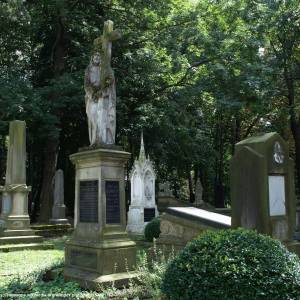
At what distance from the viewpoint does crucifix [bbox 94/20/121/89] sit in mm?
9211

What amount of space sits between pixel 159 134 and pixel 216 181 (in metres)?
12.7

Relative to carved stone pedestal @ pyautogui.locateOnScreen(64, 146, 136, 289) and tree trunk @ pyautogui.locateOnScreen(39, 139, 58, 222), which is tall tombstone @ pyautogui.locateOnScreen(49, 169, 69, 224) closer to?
tree trunk @ pyautogui.locateOnScreen(39, 139, 58, 222)

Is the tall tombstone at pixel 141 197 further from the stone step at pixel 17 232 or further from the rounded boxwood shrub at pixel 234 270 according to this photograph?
the rounded boxwood shrub at pixel 234 270

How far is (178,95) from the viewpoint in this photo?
987 inches

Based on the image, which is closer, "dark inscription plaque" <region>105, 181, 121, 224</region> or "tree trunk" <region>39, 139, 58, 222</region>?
"dark inscription plaque" <region>105, 181, 121, 224</region>

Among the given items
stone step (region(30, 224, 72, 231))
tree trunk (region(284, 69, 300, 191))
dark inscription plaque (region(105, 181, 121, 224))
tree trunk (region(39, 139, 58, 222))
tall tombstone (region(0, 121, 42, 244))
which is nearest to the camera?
dark inscription plaque (region(105, 181, 121, 224))

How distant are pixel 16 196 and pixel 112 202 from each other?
8.52m

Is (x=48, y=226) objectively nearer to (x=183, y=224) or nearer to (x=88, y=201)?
(x=183, y=224)

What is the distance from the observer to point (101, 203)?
27.7ft

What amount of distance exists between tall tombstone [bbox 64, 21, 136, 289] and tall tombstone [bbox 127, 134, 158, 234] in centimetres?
1222

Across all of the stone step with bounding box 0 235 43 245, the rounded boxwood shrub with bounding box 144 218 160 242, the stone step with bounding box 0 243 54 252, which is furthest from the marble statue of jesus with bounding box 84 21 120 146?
the stone step with bounding box 0 235 43 245

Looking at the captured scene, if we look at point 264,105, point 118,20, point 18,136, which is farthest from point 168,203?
point 18,136

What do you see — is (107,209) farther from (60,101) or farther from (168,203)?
(168,203)

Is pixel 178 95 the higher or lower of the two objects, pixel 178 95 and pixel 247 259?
the higher
